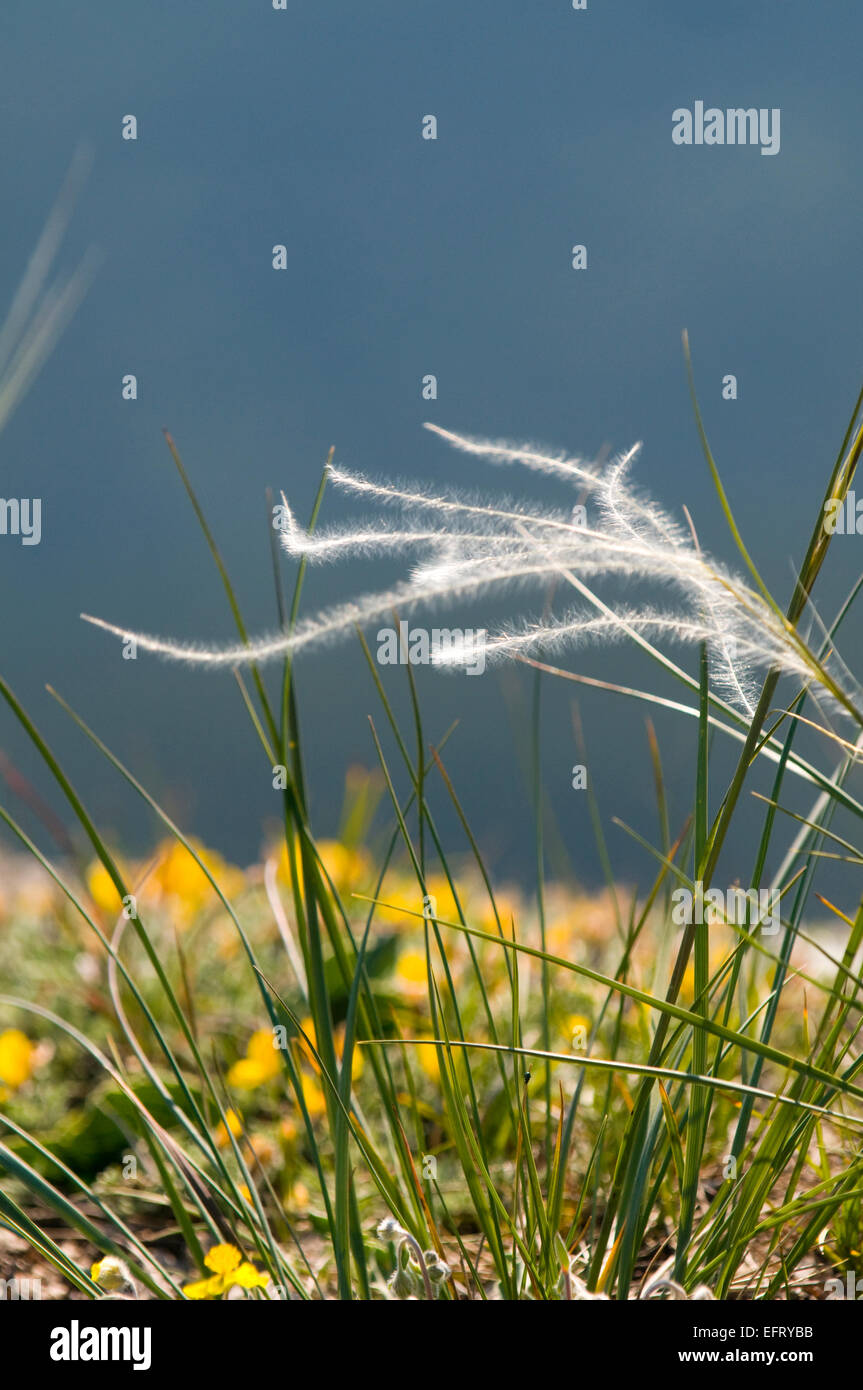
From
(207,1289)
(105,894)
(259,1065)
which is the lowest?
(207,1289)

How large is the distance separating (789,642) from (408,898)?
2074mm

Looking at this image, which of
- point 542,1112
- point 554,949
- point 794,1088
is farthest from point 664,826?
point 554,949

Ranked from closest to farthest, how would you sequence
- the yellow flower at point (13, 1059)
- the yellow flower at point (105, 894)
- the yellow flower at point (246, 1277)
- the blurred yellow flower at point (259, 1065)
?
the yellow flower at point (246, 1277), the blurred yellow flower at point (259, 1065), the yellow flower at point (13, 1059), the yellow flower at point (105, 894)

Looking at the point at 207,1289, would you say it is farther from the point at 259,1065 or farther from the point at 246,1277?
the point at 259,1065

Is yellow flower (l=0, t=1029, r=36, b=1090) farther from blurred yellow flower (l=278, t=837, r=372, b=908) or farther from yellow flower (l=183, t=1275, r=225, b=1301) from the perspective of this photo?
yellow flower (l=183, t=1275, r=225, b=1301)

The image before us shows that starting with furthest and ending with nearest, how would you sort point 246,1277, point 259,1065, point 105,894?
1. point 105,894
2. point 259,1065
3. point 246,1277

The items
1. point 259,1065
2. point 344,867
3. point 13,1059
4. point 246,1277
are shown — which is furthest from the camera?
point 344,867

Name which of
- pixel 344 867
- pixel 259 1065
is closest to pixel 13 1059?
pixel 259 1065

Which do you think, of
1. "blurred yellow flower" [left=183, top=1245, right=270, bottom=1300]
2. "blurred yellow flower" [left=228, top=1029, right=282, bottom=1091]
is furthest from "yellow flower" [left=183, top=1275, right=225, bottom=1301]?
"blurred yellow flower" [left=228, top=1029, right=282, bottom=1091]

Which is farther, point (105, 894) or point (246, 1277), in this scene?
point (105, 894)

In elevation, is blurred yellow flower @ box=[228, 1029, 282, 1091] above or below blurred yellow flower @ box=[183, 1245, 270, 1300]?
above

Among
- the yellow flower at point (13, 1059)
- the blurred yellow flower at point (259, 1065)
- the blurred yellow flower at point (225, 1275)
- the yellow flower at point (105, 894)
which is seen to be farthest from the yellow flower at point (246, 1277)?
the yellow flower at point (105, 894)

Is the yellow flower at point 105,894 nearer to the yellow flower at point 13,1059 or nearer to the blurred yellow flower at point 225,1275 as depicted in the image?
the yellow flower at point 13,1059

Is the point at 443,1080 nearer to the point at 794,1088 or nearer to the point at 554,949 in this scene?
the point at 794,1088
